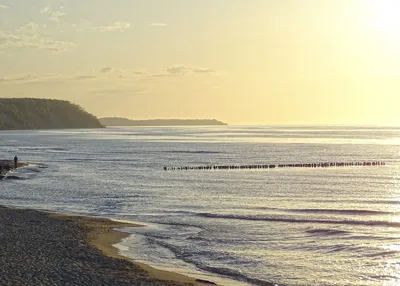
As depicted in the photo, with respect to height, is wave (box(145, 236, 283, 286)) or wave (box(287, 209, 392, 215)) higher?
wave (box(287, 209, 392, 215))

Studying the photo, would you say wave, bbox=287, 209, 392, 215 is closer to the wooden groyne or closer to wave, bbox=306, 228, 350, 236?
wave, bbox=306, 228, 350, 236

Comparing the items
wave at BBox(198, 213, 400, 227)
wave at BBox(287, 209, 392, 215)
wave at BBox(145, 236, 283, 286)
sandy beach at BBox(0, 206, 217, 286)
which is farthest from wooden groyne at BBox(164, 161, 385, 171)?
wave at BBox(145, 236, 283, 286)

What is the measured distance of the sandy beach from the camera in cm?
1978

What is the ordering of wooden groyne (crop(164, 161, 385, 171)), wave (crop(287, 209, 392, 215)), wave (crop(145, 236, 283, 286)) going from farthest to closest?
wooden groyne (crop(164, 161, 385, 171)) → wave (crop(287, 209, 392, 215)) → wave (crop(145, 236, 283, 286))

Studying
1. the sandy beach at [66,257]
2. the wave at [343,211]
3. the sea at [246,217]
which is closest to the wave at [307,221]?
the sea at [246,217]

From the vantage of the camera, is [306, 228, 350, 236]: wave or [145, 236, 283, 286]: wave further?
[306, 228, 350, 236]: wave

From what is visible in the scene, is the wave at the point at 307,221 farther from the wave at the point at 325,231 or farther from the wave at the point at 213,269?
the wave at the point at 213,269

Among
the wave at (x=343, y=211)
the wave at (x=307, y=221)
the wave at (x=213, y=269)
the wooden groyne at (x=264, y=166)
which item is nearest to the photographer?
the wave at (x=213, y=269)

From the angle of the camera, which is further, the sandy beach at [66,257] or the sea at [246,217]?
the sea at [246,217]

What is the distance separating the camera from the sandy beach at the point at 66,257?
779 inches

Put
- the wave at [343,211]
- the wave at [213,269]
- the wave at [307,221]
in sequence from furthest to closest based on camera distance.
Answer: the wave at [343,211], the wave at [307,221], the wave at [213,269]

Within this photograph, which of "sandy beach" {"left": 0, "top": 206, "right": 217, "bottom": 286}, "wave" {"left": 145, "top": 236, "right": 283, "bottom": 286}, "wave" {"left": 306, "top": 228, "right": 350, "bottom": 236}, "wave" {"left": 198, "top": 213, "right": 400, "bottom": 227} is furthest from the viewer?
"wave" {"left": 198, "top": 213, "right": 400, "bottom": 227}

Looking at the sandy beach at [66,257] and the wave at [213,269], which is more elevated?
the sandy beach at [66,257]

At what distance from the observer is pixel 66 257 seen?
2334 centimetres
